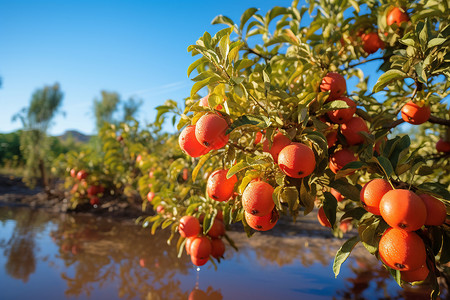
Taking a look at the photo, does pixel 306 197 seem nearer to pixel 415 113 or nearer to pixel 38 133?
pixel 415 113

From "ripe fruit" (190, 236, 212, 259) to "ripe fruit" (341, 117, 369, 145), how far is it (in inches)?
39.8

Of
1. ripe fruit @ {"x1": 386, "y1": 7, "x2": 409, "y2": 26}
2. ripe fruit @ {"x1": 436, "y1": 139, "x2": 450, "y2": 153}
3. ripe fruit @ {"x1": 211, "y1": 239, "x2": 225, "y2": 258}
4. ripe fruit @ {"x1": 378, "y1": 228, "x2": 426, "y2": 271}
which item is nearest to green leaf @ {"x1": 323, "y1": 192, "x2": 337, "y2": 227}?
ripe fruit @ {"x1": 378, "y1": 228, "x2": 426, "y2": 271}

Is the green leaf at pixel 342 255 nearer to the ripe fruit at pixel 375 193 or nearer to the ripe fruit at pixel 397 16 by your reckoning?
the ripe fruit at pixel 375 193

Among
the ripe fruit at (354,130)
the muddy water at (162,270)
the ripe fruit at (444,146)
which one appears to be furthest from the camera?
the muddy water at (162,270)

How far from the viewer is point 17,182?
11.3 meters

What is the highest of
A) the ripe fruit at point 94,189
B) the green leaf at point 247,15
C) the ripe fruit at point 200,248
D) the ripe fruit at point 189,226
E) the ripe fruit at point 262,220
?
the green leaf at point 247,15

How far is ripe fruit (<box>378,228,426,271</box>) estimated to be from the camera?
2.60 ft

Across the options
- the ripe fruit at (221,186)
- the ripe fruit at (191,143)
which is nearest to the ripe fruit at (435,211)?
the ripe fruit at (221,186)

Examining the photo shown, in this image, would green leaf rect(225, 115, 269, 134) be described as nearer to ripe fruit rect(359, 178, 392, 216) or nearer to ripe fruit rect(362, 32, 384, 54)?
ripe fruit rect(359, 178, 392, 216)

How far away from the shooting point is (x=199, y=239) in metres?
1.63

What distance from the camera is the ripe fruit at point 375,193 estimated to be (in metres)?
0.84

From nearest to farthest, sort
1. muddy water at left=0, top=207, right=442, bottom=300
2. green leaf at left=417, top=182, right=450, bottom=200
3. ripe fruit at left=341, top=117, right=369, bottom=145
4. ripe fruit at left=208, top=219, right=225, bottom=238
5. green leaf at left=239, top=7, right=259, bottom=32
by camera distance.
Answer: green leaf at left=417, top=182, right=450, bottom=200 → ripe fruit at left=341, top=117, right=369, bottom=145 → green leaf at left=239, top=7, right=259, bottom=32 → ripe fruit at left=208, top=219, right=225, bottom=238 → muddy water at left=0, top=207, right=442, bottom=300

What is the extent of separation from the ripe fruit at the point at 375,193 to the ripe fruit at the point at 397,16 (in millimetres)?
1192

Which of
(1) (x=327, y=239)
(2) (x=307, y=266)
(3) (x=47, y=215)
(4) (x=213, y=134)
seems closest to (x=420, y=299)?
(2) (x=307, y=266)
